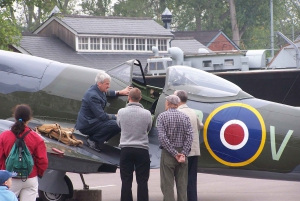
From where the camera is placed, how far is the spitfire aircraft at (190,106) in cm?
863

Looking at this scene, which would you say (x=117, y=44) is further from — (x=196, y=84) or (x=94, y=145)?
(x=196, y=84)

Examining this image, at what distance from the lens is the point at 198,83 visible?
9.33m

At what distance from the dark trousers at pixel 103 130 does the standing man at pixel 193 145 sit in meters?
1.07

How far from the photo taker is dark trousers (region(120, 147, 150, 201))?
824cm

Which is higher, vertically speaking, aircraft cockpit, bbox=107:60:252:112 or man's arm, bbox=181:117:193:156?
aircraft cockpit, bbox=107:60:252:112

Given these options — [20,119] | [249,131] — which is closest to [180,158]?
[249,131]

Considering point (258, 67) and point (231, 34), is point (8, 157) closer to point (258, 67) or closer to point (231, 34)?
point (258, 67)

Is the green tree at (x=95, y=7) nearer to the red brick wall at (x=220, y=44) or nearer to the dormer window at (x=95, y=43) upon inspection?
the red brick wall at (x=220, y=44)

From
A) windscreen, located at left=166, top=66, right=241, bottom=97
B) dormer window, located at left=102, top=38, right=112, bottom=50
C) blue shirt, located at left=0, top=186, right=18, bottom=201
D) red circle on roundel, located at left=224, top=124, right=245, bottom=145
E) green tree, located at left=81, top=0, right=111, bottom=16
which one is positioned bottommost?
red circle on roundel, located at left=224, top=124, right=245, bottom=145

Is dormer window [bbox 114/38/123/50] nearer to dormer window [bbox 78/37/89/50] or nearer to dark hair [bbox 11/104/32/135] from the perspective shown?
dormer window [bbox 78/37/89/50]

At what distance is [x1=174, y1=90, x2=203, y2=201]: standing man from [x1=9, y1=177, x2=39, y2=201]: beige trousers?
259 centimetres

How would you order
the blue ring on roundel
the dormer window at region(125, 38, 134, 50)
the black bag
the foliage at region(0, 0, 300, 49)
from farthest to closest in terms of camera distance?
the foliage at region(0, 0, 300, 49)
the dormer window at region(125, 38, 134, 50)
the blue ring on roundel
the black bag

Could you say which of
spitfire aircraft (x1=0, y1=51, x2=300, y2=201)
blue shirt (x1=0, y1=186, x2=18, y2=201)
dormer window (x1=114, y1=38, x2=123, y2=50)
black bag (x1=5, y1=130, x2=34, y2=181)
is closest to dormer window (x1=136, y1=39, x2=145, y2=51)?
dormer window (x1=114, y1=38, x2=123, y2=50)

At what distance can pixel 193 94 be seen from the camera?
30.3 ft
